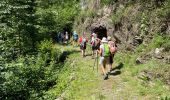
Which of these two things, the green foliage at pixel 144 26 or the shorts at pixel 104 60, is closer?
the shorts at pixel 104 60

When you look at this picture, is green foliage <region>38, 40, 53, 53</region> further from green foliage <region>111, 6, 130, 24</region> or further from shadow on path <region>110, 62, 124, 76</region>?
shadow on path <region>110, 62, 124, 76</region>

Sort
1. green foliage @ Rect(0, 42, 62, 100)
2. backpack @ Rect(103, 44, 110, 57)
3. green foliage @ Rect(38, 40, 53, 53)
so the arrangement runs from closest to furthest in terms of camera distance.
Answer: backpack @ Rect(103, 44, 110, 57) < green foliage @ Rect(0, 42, 62, 100) < green foliage @ Rect(38, 40, 53, 53)

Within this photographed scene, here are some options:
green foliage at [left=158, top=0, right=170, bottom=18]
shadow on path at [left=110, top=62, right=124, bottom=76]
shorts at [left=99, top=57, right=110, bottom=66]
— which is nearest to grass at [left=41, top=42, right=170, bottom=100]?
shadow on path at [left=110, top=62, right=124, bottom=76]

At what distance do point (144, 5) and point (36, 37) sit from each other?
11298 mm


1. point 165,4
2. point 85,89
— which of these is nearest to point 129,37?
point 165,4

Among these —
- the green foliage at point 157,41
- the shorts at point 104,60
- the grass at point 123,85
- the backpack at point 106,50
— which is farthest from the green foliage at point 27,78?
the green foliage at point 157,41

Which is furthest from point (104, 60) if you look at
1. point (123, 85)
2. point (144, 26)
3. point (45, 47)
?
point (45, 47)

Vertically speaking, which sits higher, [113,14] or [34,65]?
[113,14]

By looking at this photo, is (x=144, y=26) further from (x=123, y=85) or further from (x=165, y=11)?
(x=123, y=85)

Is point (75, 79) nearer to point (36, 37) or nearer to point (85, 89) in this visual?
point (85, 89)

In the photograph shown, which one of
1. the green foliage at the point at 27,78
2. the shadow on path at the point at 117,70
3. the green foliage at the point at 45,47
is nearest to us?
the green foliage at the point at 27,78

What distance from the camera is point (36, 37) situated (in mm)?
28391

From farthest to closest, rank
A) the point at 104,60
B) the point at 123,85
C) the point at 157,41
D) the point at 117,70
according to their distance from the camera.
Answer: the point at 117,70
the point at 157,41
the point at 104,60
the point at 123,85

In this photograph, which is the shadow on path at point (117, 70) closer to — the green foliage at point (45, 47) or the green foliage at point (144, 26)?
the green foliage at point (144, 26)
